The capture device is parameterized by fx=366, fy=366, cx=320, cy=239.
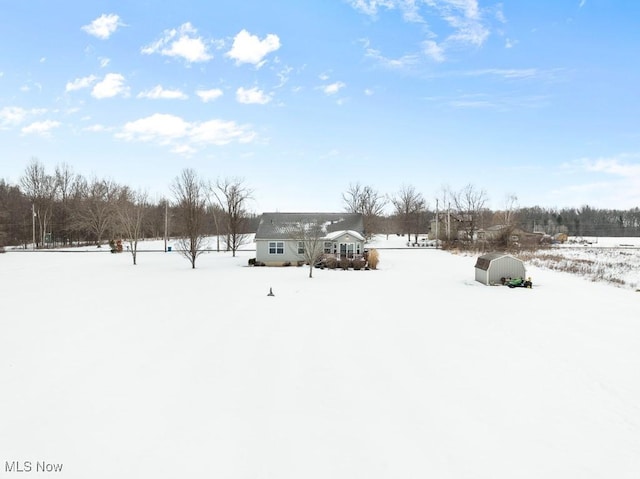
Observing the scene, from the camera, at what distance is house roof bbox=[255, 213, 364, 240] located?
34.3 meters

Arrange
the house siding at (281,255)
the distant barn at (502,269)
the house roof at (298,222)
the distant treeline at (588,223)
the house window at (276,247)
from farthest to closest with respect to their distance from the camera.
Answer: the distant treeline at (588,223) < the house roof at (298,222) < the house window at (276,247) < the house siding at (281,255) < the distant barn at (502,269)

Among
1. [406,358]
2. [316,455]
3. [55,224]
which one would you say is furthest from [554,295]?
[55,224]

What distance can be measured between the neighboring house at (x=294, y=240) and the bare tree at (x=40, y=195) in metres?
46.1

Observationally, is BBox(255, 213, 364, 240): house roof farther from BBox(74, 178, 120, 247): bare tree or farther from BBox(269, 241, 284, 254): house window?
BBox(74, 178, 120, 247): bare tree

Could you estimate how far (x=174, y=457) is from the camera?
5520 mm

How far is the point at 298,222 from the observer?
3591 centimetres

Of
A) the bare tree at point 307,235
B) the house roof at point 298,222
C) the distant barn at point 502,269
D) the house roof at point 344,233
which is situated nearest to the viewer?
the distant barn at point 502,269

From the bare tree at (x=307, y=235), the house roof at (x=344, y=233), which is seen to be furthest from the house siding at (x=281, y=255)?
the house roof at (x=344, y=233)

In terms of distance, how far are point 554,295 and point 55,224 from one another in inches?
2928

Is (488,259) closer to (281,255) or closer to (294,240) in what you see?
(294,240)

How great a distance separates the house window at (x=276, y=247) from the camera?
111 feet

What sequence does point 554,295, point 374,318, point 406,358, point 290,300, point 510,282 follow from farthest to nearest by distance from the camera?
point 510,282 < point 554,295 < point 290,300 < point 374,318 < point 406,358

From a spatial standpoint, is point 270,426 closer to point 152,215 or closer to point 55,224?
point 55,224

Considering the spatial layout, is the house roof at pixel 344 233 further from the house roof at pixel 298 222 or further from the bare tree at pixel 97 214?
the bare tree at pixel 97 214
